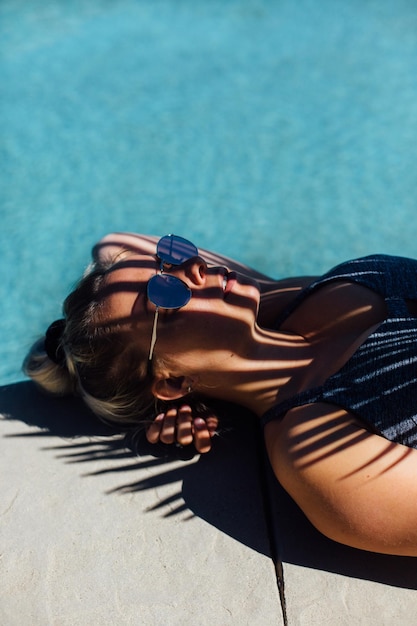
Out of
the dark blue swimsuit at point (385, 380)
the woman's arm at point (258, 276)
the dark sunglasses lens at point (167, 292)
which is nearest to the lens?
the dark blue swimsuit at point (385, 380)

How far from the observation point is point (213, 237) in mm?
4477

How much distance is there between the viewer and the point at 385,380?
2.53 m

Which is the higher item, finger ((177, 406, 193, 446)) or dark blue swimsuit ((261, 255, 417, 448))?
dark blue swimsuit ((261, 255, 417, 448))

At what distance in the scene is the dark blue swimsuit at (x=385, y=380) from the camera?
243 cm

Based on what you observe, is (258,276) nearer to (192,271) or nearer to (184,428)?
(192,271)

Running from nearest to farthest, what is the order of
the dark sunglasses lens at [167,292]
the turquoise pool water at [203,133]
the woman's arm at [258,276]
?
the dark sunglasses lens at [167,292] < the woman's arm at [258,276] < the turquoise pool water at [203,133]

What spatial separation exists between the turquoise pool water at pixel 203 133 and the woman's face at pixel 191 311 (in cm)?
111

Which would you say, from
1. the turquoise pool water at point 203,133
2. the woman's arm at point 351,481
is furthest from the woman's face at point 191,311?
the turquoise pool water at point 203,133

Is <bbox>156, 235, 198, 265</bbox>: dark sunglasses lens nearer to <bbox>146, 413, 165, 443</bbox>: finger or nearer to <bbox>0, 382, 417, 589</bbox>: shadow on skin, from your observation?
<bbox>146, 413, 165, 443</bbox>: finger

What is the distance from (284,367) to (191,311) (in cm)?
50

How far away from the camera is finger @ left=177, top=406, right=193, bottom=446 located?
2.82m

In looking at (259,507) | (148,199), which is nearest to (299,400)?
(259,507)

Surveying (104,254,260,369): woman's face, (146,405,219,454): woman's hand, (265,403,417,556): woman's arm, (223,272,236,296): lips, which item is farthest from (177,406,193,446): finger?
(223,272,236,296): lips

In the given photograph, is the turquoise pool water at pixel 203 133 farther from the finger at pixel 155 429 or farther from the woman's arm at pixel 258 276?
the finger at pixel 155 429
